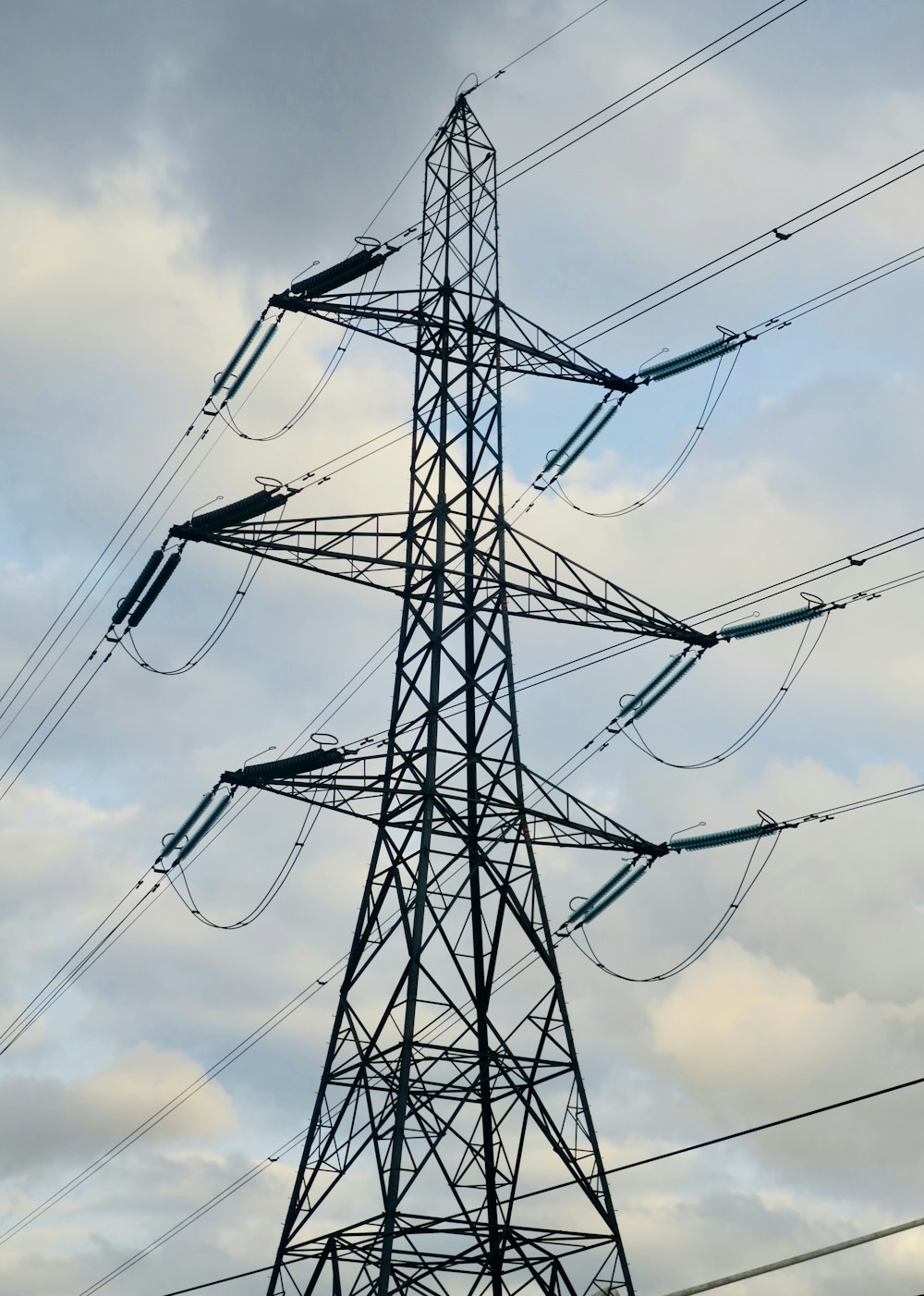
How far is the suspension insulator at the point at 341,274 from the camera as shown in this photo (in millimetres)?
32562

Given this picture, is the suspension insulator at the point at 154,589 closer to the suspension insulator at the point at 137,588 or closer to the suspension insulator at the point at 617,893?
the suspension insulator at the point at 137,588

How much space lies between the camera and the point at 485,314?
108 feet

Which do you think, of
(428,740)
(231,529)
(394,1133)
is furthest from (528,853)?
(231,529)

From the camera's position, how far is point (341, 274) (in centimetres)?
3272

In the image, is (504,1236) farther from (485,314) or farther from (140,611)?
(485,314)

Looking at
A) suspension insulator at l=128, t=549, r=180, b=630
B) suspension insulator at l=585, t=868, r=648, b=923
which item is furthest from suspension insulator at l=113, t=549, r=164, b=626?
suspension insulator at l=585, t=868, r=648, b=923

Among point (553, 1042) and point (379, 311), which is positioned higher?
point (379, 311)

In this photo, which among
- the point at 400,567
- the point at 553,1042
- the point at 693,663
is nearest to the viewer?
the point at 553,1042

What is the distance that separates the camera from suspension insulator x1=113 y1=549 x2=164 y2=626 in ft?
105

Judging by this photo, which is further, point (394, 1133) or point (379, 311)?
point (379, 311)

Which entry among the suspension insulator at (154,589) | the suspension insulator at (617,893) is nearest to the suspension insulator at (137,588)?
the suspension insulator at (154,589)

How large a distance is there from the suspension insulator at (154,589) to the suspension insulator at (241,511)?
1.13 m

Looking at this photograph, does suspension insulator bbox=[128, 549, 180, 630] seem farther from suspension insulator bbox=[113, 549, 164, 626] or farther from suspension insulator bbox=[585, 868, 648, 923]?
suspension insulator bbox=[585, 868, 648, 923]

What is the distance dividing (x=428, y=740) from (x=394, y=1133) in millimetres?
6659
